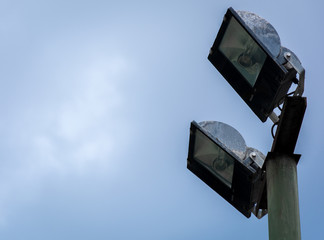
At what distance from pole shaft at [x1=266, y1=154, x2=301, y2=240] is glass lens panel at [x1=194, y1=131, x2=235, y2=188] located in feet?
1.77

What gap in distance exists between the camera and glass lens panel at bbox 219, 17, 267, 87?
451cm

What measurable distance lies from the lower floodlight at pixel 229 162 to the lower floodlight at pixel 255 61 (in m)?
0.28

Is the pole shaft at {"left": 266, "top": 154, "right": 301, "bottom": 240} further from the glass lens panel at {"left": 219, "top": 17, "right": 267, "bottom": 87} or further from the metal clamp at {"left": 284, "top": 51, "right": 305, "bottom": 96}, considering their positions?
the glass lens panel at {"left": 219, "top": 17, "right": 267, "bottom": 87}

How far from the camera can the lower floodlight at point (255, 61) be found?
4.40 m

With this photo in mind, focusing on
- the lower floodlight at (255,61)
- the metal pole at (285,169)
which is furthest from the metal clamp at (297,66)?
the metal pole at (285,169)

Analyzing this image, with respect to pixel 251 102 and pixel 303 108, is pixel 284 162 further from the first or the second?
pixel 251 102

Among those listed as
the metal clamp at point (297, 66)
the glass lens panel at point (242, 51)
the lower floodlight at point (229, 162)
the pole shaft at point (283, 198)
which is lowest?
the pole shaft at point (283, 198)

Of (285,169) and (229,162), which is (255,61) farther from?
(285,169)

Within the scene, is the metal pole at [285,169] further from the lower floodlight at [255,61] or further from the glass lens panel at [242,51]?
the glass lens panel at [242,51]

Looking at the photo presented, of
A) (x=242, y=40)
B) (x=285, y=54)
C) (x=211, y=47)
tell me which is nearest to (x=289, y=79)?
(x=285, y=54)

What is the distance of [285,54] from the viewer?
14.5 ft

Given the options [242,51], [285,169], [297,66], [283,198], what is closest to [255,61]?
[242,51]

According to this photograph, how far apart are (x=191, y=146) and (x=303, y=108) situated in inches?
41.6

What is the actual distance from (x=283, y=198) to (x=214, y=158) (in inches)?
37.0
